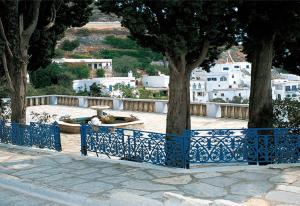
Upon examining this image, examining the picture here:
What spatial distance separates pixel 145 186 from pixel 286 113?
14.6ft

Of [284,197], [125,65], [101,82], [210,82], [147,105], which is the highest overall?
[125,65]

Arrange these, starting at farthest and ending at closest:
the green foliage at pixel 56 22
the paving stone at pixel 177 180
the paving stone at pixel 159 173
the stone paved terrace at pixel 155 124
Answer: the green foliage at pixel 56 22 < the stone paved terrace at pixel 155 124 < the paving stone at pixel 159 173 < the paving stone at pixel 177 180

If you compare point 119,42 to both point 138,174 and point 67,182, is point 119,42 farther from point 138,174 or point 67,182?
point 67,182

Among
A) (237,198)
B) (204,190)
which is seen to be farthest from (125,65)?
(237,198)

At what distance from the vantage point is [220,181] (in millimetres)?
7539

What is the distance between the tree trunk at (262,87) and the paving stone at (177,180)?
267 centimetres

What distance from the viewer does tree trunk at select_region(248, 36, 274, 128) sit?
30.8 feet

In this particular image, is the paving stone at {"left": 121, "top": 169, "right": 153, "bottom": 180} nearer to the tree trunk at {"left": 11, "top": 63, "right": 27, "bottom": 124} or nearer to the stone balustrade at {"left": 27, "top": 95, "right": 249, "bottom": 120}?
the tree trunk at {"left": 11, "top": 63, "right": 27, "bottom": 124}

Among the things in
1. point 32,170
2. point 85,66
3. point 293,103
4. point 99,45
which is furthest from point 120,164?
point 99,45

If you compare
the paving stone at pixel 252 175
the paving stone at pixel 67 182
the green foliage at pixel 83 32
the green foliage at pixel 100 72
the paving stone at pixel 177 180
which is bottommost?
the paving stone at pixel 67 182

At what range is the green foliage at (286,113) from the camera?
953cm

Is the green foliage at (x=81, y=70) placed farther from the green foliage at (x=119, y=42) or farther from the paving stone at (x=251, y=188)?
the paving stone at (x=251, y=188)

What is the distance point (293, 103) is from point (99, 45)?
114 meters

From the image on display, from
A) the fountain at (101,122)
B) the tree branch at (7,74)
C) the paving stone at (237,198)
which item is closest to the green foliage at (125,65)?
the fountain at (101,122)
